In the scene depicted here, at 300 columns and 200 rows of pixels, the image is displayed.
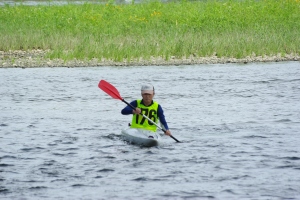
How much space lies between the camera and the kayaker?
1514 centimetres

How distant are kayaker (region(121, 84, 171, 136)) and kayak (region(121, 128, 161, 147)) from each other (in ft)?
0.77

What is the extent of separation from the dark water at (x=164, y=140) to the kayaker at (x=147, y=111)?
19.6 inches

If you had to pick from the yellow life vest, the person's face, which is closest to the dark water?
the yellow life vest

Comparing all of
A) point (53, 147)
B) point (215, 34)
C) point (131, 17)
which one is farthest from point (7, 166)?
point (131, 17)

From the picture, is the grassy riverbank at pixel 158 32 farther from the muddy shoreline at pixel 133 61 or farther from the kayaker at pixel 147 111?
the kayaker at pixel 147 111

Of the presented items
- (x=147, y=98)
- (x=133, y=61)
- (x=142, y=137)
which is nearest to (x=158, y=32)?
(x=133, y=61)

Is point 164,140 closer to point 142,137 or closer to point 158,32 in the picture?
point 142,137

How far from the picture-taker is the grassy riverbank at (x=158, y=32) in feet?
102

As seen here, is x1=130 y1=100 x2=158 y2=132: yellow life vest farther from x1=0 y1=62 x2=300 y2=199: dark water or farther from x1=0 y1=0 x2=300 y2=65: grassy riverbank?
x1=0 y1=0 x2=300 y2=65: grassy riverbank

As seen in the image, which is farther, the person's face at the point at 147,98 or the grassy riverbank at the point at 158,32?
the grassy riverbank at the point at 158,32

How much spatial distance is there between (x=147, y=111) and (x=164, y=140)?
2.78 feet

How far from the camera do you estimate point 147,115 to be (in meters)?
15.5

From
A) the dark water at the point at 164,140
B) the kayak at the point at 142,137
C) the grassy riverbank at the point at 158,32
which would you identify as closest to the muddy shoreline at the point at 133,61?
the grassy riverbank at the point at 158,32

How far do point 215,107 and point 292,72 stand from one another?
7608 millimetres
